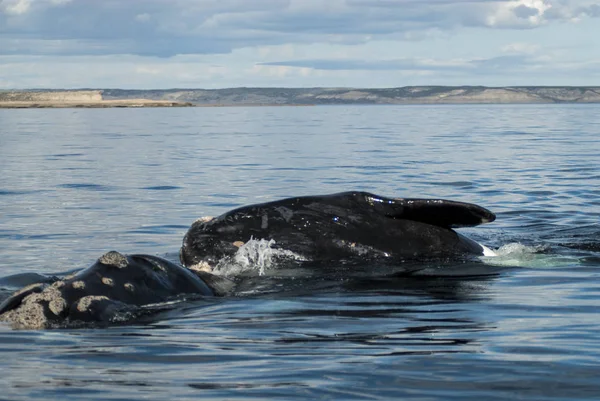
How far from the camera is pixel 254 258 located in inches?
457

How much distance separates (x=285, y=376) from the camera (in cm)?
717

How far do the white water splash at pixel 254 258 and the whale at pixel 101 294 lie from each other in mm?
1299

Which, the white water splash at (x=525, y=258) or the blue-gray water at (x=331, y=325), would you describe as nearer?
the blue-gray water at (x=331, y=325)

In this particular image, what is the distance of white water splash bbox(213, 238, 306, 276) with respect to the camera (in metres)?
11.5

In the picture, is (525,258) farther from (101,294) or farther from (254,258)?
(101,294)

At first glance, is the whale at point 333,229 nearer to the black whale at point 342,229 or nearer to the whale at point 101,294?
the black whale at point 342,229

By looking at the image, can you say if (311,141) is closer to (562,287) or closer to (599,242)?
(599,242)

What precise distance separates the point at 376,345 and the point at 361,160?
2712 cm

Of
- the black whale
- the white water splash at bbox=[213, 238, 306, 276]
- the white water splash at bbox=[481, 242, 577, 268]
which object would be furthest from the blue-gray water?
the black whale

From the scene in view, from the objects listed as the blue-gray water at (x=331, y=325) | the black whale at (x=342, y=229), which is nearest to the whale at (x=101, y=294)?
the blue-gray water at (x=331, y=325)

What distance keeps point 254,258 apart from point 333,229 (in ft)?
3.08

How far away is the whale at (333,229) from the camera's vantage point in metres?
11.8

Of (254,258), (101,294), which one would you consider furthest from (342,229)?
(101,294)

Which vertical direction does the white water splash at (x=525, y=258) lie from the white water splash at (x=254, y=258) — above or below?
below
